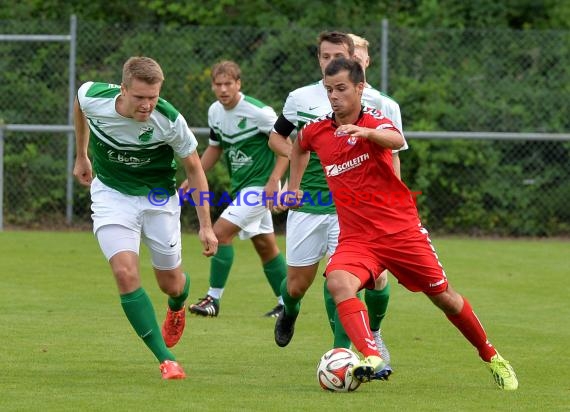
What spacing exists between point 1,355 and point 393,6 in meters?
12.4

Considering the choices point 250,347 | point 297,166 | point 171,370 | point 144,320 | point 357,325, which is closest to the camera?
point 357,325

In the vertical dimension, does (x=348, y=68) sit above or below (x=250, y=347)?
above

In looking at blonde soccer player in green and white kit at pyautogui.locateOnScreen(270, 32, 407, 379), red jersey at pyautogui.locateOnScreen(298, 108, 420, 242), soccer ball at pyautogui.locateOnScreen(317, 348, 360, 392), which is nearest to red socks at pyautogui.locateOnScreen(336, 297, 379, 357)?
soccer ball at pyautogui.locateOnScreen(317, 348, 360, 392)

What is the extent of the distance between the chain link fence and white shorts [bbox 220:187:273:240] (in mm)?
5939

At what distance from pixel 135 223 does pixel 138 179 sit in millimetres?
291

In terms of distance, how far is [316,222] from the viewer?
7965 mm

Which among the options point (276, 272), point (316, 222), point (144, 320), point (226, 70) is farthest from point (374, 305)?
point (226, 70)

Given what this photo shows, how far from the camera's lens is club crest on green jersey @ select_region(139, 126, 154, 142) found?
23.9 ft

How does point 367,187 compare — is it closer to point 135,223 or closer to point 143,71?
point 143,71

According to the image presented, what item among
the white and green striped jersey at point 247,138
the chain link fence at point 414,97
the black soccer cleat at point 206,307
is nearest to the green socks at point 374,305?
the black soccer cleat at point 206,307

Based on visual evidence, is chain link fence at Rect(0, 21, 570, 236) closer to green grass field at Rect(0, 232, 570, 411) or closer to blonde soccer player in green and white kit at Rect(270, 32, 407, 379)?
green grass field at Rect(0, 232, 570, 411)

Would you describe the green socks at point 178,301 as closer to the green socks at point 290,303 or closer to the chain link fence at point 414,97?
the green socks at point 290,303

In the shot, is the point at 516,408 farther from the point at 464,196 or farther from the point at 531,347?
the point at 464,196

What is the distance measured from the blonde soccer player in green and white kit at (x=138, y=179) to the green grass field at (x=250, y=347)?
0.53m
